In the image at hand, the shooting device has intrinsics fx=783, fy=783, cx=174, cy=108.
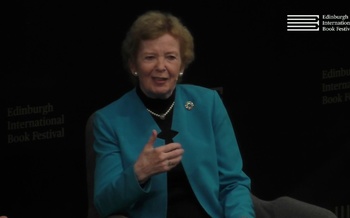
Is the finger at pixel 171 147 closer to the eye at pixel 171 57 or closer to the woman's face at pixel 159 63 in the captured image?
the woman's face at pixel 159 63

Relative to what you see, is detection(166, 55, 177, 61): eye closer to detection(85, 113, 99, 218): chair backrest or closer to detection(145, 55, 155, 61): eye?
detection(145, 55, 155, 61): eye

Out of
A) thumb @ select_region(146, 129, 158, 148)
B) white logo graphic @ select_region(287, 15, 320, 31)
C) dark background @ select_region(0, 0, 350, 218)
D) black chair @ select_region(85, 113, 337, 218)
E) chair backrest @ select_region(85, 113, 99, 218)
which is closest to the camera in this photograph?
thumb @ select_region(146, 129, 158, 148)

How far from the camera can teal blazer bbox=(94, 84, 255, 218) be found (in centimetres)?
323

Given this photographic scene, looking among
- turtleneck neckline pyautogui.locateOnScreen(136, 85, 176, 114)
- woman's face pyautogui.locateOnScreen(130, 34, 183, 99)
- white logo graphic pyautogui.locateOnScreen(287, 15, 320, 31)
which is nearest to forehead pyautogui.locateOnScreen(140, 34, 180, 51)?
woman's face pyautogui.locateOnScreen(130, 34, 183, 99)

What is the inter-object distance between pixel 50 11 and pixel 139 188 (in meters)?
1.09

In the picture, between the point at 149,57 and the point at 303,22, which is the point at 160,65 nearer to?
the point at 149,57

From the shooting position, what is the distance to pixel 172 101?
11.2 ft

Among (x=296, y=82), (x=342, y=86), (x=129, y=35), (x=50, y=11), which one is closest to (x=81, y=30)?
(x=50, y=11)

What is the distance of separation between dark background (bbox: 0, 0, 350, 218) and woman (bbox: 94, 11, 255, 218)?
53 cm

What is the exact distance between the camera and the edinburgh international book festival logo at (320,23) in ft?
14.9

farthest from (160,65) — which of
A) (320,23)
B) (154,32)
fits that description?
(320,23)

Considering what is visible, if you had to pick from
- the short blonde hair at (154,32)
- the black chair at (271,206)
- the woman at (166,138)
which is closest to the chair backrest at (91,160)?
the black chair at (271,206)

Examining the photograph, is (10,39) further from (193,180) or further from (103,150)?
(193,180)

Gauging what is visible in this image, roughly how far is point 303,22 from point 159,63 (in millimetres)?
1562
